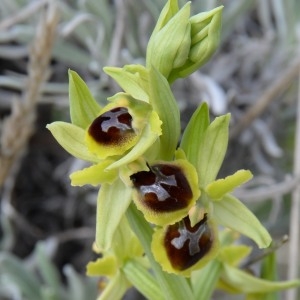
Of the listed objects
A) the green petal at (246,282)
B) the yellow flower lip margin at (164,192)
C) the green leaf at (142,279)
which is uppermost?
the yellow flower lip margin at (164,192)

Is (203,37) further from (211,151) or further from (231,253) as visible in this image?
(231,253)

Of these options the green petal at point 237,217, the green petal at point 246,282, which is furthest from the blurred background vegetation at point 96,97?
the green petal at point 237,217

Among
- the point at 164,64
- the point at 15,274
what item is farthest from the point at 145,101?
the point at 15,274

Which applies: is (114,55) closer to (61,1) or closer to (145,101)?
(61,1)

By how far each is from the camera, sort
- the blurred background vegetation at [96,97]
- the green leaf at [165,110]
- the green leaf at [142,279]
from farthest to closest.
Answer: the blurred background vegetation at [96,97] → the green leaf at [142,279] → the green leaf at [165,110]

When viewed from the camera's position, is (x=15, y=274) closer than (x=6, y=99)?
Yes

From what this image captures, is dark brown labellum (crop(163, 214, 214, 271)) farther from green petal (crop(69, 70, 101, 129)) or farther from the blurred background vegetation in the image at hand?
the blurred background vegetation

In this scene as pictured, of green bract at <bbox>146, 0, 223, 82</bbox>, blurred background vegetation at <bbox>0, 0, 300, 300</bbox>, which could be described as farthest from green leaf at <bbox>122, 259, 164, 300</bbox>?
blurred background vegetation at <bbox>0, 0, 300, 300</bbox>

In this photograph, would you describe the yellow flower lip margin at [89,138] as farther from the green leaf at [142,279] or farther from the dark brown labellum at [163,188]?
the green leaf at [142,279]
